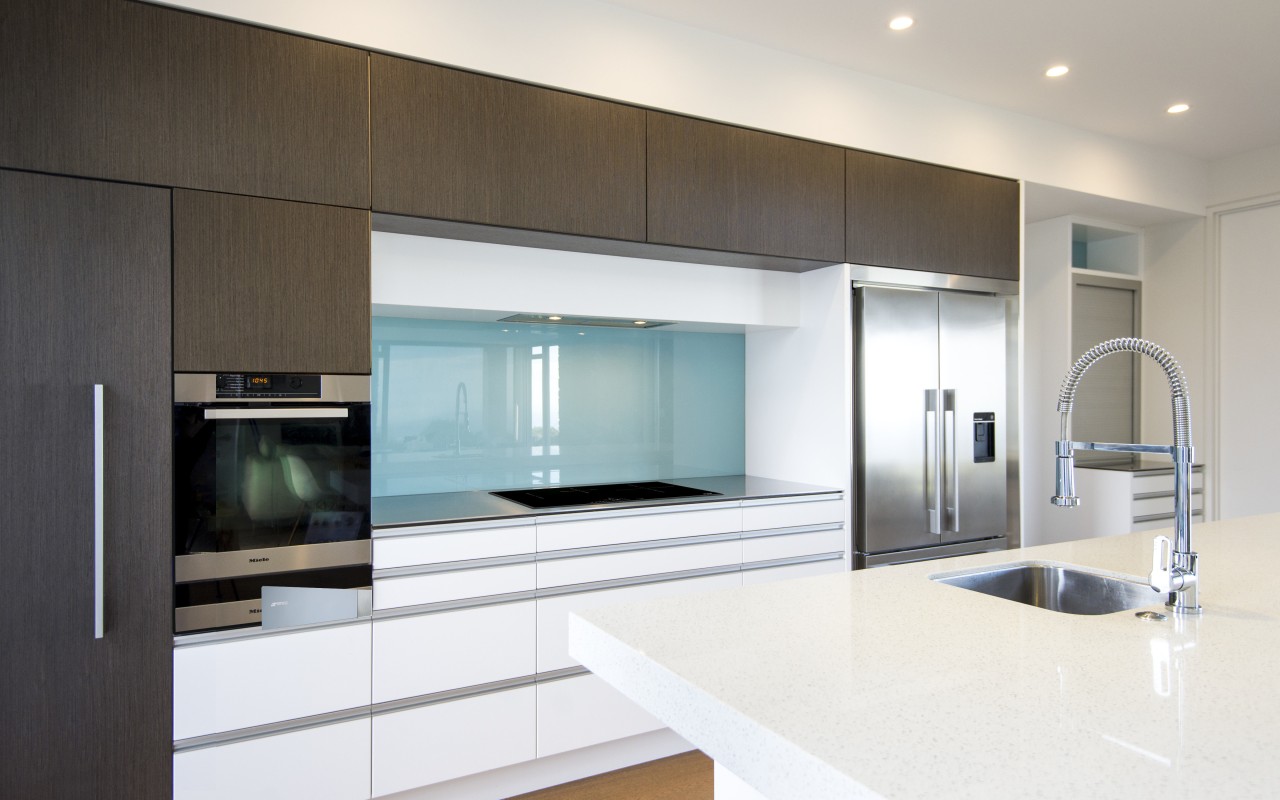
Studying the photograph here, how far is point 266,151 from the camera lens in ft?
7.20

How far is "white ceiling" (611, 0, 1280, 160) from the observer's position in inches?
111

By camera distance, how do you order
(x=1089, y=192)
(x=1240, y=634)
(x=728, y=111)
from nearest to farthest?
(x=1240, y=634)
(x=728, y=111)
(x=1089, y=192)

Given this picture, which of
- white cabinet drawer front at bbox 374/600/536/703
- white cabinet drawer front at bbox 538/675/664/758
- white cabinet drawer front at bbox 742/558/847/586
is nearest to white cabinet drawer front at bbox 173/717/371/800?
white cabinet drawer front at bbox 374/600/536/703

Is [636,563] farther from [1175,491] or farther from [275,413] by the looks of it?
[1175,491]

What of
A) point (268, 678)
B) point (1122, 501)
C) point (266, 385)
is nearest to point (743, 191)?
point (266, 385)

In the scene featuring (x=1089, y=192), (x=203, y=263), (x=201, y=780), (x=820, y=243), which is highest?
(x=1089, y=192)

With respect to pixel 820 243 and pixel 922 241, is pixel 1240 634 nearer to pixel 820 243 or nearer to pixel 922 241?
pixel 820 243

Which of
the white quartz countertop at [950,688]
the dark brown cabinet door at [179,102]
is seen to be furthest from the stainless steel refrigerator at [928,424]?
the dark brown cabinet door at [179,102]

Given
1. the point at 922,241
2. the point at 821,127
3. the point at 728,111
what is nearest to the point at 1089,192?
the point at 922,241

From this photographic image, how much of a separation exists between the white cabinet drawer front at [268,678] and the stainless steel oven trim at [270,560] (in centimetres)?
18

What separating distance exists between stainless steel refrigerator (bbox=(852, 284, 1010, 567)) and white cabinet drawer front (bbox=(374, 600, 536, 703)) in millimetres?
1592

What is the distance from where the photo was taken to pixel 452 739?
7.84 ft

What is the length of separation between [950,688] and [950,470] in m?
2.71

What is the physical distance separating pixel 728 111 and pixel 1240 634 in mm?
2432
